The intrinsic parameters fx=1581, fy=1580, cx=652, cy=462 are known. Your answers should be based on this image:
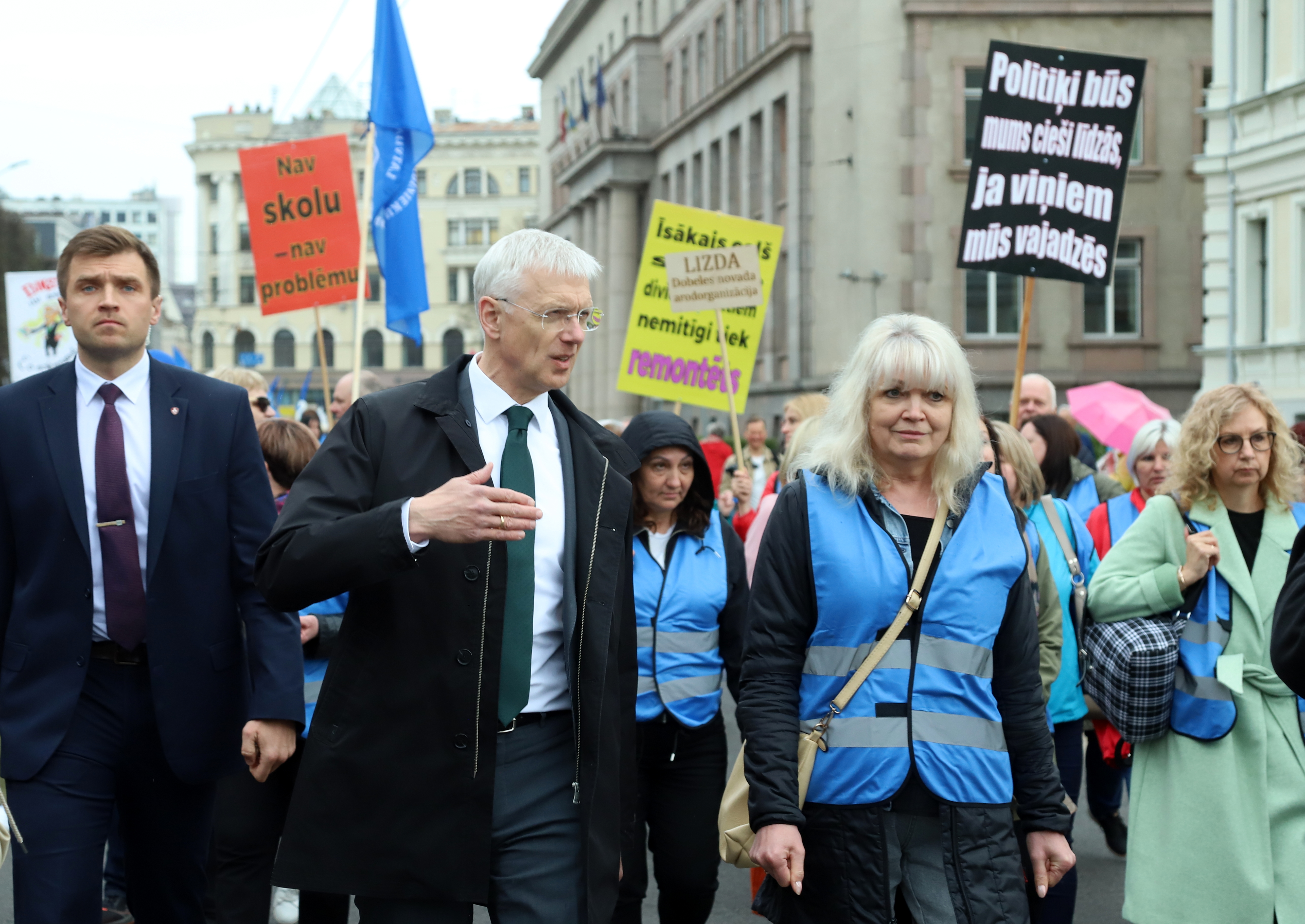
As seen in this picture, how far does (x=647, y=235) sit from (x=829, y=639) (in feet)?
23.6

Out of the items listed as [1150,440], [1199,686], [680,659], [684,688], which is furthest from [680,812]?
[1150,440]

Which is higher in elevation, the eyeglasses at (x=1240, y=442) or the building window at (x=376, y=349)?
the building window at (x=376, y=349)

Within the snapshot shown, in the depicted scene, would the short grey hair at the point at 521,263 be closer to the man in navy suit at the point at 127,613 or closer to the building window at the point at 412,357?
the man in navy suit at the point at 127,613

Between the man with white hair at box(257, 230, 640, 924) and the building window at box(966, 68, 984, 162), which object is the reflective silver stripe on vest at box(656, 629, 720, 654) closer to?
the man with white hair at box(257, 230, 640, 924)

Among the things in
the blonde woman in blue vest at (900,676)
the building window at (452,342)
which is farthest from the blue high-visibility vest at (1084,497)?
→ the building window at (452,342)

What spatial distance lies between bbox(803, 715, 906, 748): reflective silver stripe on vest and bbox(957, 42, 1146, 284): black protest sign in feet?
17.1

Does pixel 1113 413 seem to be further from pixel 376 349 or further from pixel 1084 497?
pixel 376 349

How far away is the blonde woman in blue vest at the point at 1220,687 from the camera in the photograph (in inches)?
182

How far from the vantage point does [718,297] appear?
34.8 feet

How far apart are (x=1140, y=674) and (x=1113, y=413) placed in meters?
7.71

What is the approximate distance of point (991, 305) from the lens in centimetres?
3130

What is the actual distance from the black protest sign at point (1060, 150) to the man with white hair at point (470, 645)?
5.16 meters

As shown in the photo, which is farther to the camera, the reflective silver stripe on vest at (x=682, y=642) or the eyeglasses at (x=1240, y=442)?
the reflective silver stripe on vest at (x=682, y=642)

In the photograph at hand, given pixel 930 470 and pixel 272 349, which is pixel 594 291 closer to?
pixel 272 349
